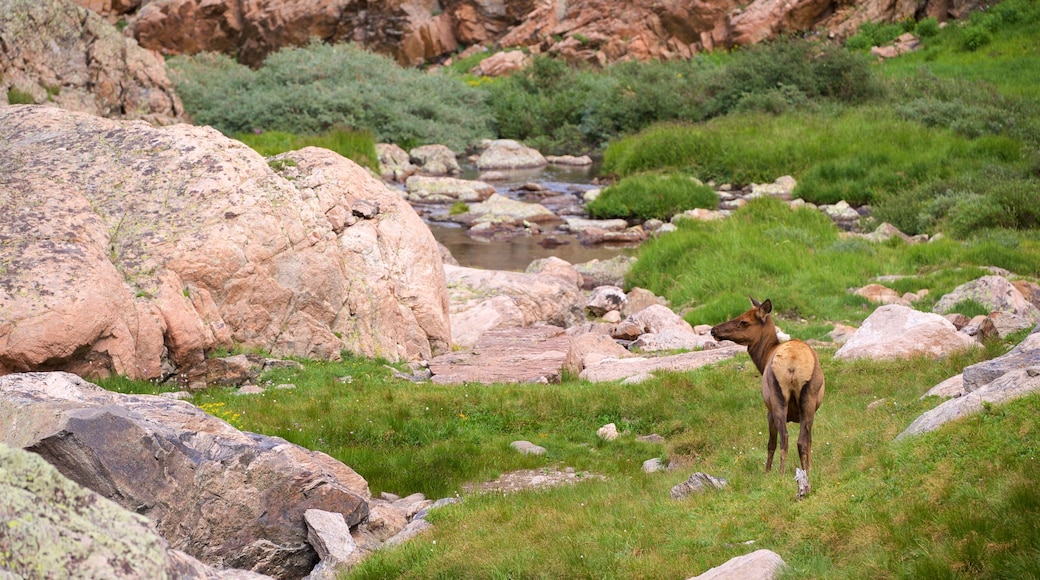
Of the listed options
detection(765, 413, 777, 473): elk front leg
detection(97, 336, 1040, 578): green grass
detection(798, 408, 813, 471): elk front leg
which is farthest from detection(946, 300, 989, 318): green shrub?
detection(798, 408, 813, 471): elk front leg

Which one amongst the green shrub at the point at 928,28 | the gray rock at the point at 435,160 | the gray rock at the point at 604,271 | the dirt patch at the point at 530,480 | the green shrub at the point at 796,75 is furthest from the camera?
the green shrub at the point at 928,28

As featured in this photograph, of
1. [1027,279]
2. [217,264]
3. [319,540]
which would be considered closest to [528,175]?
[1027,279]

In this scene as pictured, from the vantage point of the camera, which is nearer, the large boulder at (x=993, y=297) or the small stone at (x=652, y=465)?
the small stone at (x=652, y=465)

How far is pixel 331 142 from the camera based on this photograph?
112ft

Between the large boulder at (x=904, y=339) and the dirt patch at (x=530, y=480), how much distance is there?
202 inches

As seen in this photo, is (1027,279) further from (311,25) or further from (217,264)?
(311,25)

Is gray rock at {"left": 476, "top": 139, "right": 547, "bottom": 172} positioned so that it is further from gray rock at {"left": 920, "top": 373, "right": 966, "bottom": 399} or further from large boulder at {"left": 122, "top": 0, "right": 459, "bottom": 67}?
gray rock at {"left": 920, "top": 373, "right": 966, "bottom": 399}

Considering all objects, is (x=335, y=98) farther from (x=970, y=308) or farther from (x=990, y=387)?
(x=990, y=387)

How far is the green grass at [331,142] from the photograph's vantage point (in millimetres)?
33781

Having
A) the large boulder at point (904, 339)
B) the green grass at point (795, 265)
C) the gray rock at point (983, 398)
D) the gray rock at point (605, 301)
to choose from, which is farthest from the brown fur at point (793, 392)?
the gray rock at point (605, 301)

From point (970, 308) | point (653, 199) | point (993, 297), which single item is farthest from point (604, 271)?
point (993, 297)

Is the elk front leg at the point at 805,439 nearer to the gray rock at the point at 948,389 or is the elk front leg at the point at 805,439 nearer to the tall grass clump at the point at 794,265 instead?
the gray rock at the point at 948,389

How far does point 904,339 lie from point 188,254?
9.43 m

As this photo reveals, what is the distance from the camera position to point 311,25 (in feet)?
205
